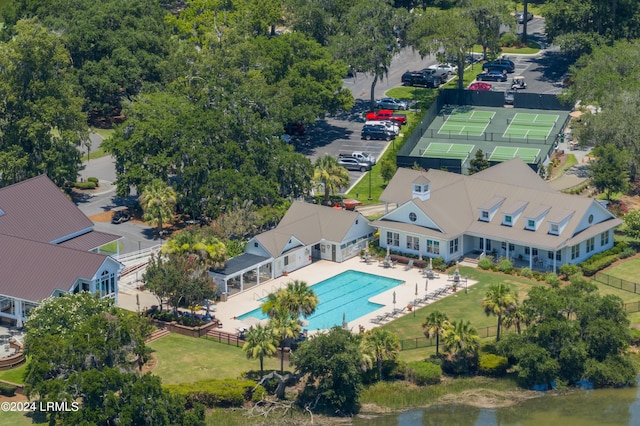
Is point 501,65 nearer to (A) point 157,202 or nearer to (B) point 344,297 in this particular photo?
(A) point 157,202

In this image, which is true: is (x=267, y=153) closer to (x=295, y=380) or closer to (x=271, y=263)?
(x=271, y=263)

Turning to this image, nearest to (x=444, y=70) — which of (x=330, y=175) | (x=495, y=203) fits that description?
(x=330, y=175)

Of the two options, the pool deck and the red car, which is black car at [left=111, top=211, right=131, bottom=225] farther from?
the red car

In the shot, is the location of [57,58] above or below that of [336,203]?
above

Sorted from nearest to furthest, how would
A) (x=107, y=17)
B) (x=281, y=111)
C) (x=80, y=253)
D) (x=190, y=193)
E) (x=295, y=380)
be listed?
(x=295, y=380) → (x=80, y=253) → (x=190, y=193) → (x=281, y=111) → (x=107, y=17)

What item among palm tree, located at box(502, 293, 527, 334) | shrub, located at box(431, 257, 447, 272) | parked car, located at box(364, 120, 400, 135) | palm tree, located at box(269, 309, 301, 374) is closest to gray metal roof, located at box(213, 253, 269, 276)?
shrub, located at box(431, 257, 447, 272)

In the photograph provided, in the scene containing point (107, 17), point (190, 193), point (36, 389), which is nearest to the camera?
point (36, 389)

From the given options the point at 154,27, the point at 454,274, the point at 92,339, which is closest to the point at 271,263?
the point at 454,274
